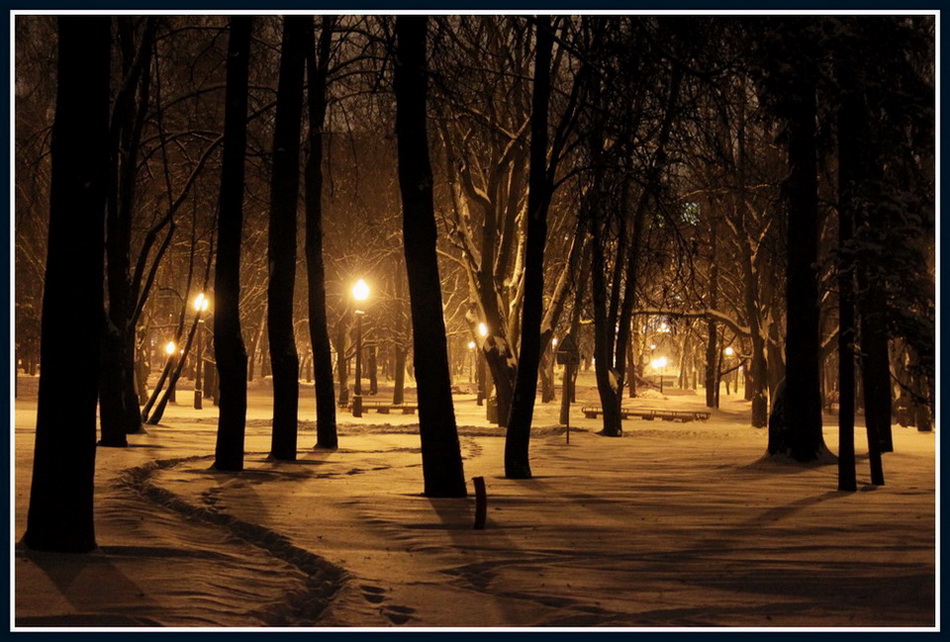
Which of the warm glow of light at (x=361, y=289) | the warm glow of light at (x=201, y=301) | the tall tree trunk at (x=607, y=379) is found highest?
the warm glow of light at (x=361, y=289)

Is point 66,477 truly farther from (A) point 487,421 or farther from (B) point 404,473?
(A) point 487,421

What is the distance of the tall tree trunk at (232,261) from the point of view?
17859 mm

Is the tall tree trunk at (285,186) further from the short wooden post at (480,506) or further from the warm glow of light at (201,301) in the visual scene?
the warm glow of light at (201,301)

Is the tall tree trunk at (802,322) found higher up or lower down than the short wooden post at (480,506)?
higher up

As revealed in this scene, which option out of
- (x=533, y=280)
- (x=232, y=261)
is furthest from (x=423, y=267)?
(x=232, y=261)

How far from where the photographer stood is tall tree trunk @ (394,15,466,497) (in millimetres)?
14906

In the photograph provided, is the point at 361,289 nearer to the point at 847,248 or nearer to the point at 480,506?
the point at 480,506

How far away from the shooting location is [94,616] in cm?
788

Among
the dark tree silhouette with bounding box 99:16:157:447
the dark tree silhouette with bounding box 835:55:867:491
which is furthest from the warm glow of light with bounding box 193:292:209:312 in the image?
the dark tree silhouette with bounding box 835:55:867:491

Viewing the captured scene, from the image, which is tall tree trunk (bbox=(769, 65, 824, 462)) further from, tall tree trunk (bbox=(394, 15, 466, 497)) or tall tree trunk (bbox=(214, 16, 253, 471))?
tall tree trunk (bbox=(214, 16, 253, 471))

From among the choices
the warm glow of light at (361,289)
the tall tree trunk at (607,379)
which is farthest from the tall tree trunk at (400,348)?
the tall tree trunk at (607,379)

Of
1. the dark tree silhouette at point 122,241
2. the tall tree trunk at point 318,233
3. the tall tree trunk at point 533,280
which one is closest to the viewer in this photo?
the tall tree trunk at point 533,280

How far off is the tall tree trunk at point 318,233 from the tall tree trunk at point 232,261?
13.7 ft

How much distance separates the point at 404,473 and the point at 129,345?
891cm
